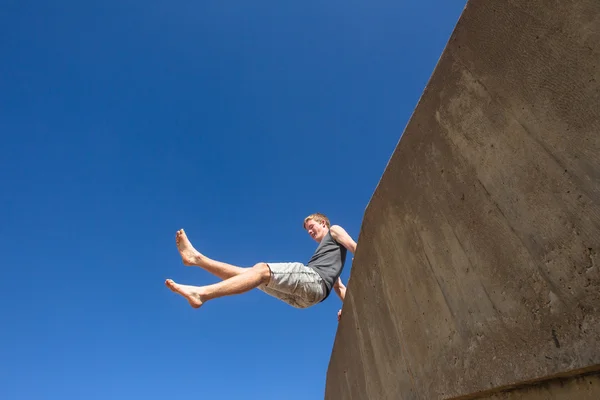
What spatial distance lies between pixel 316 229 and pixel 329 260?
91cm

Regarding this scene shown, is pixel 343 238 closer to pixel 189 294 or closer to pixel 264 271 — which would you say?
pixel 264 271

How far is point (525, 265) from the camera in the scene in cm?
163

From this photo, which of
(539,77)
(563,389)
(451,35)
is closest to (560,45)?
(539,77)

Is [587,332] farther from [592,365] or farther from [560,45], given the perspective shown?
[560,45]

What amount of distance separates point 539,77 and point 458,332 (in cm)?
133

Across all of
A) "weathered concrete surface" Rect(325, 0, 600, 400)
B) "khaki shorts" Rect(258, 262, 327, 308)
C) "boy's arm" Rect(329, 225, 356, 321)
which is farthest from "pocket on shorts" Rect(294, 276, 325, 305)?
"weathered concrete surface" Rect(325, 0, 600, 400)

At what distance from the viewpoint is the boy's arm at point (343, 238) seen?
4.60 m

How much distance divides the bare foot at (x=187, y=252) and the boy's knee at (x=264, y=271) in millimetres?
780

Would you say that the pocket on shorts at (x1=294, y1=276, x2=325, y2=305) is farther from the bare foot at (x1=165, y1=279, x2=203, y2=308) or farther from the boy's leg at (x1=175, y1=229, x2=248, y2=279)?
the bare foot at (x1=165, y1=279, x2=203, y2=308)

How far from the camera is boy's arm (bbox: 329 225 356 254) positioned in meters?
4.60

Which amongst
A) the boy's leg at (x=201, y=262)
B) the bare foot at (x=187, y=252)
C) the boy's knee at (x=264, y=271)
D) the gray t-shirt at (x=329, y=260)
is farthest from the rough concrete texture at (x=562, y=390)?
the bare foot at (x=187, y=252)

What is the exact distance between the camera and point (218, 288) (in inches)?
157

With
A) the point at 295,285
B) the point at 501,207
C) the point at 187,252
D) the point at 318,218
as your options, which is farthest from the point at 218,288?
the point at 501,207

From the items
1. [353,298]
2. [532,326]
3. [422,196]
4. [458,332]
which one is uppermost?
[353,298]
